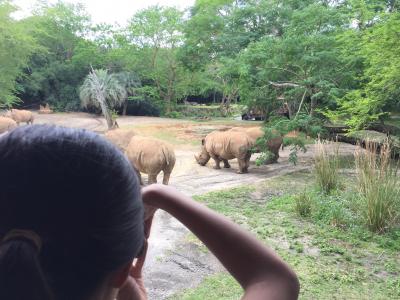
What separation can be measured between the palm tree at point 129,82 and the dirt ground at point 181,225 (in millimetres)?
5761

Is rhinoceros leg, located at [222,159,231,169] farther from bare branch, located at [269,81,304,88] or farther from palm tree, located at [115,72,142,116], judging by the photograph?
palm tree, located at [115,72,142,116]

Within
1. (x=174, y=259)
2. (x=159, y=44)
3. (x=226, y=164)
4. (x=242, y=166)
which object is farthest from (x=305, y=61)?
(x=159, y=44)

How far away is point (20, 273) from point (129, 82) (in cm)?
1936

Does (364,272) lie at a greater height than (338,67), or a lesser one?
lesser

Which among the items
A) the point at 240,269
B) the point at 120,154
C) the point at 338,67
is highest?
the point at 338,67

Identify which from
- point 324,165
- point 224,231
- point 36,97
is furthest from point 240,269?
point 36,97

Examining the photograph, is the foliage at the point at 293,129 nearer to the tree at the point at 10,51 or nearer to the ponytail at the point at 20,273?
the tree at the point at 10,51

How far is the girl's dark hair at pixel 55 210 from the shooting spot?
1.67 ft

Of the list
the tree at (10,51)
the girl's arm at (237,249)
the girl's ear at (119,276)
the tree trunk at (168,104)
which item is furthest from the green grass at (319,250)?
the tree trunk at (168,104)

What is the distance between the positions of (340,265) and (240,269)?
2920 mm

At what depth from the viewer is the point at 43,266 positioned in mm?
523

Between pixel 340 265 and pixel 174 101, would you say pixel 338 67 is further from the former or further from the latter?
pixel 174 101

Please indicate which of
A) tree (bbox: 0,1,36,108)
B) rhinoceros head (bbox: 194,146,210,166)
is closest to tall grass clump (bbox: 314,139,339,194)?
rhinoceros head (bbox: 194,146,210,166)

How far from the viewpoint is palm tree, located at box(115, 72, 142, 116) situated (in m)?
18.5
